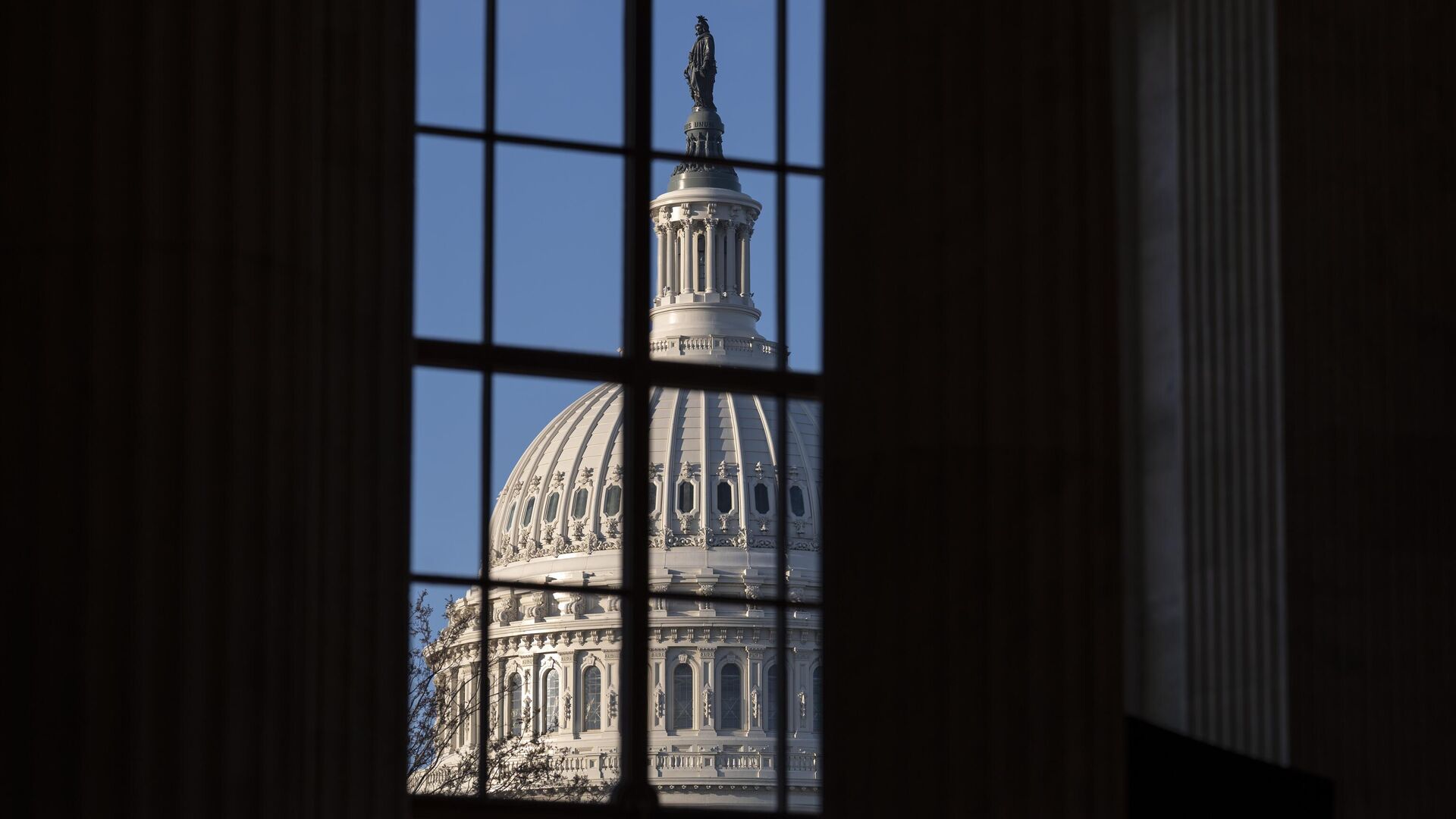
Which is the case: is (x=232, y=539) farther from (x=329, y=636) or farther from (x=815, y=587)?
(x=815, y=587)

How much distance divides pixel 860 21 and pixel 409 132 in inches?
57.1

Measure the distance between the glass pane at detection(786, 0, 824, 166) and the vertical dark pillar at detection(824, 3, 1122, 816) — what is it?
5481 millimetres

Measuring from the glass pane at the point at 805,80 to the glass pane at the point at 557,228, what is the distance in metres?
1.16

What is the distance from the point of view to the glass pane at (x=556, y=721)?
2531cm

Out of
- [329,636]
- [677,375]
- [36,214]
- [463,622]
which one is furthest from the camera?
[463,622]

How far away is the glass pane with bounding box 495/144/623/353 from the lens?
1155cm

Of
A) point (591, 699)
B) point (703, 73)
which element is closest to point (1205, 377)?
point (703, 73)

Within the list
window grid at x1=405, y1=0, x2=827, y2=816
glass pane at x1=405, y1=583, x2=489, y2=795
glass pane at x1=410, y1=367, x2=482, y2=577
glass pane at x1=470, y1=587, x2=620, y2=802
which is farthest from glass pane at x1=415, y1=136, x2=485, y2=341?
glass pane at x1=470, y1=587, x2=620, y2=802

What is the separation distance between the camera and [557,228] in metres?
14.2

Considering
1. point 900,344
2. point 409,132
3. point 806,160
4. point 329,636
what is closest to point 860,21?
point 900,344

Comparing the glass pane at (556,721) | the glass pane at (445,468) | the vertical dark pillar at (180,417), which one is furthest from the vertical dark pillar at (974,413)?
the glass pane at (556,721)

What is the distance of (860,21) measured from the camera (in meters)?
6.50

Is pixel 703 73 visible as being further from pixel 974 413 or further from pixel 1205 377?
pixel 974 413

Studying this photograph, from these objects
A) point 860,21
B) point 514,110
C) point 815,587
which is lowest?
point 815,587
